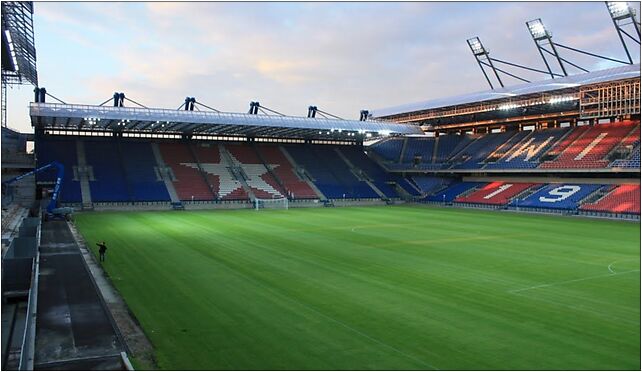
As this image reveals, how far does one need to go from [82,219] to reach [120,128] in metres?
21.5

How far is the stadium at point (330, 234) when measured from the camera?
468 inches

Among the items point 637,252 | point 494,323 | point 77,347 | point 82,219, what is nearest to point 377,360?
point 494,323

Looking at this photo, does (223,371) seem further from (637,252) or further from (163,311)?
(637,252)

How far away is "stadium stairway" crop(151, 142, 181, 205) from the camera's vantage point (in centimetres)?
5206

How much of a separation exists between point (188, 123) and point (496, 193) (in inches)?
1336

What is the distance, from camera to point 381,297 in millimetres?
16203

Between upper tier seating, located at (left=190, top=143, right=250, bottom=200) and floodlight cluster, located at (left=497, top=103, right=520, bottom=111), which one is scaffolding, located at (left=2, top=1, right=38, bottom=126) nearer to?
upper tier seating, located at (left=190, top=143, right=250, bottom=200)

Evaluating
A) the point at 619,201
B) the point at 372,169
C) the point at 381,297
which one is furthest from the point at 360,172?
the point at 381,297

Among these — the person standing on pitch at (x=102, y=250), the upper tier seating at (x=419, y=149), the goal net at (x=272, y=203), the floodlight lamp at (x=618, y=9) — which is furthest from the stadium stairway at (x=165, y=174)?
the floodlight lamp at (x=618, y=9)

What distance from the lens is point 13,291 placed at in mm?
17234

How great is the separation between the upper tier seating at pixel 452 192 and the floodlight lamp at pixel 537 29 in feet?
59.9

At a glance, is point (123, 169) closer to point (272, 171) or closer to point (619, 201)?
point (272, 171)

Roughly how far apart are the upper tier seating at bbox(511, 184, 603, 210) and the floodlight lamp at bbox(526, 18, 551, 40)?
1538cm

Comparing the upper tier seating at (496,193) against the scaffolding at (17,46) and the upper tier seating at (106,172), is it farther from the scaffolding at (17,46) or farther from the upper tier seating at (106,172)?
the scaffolding at (17,46)
